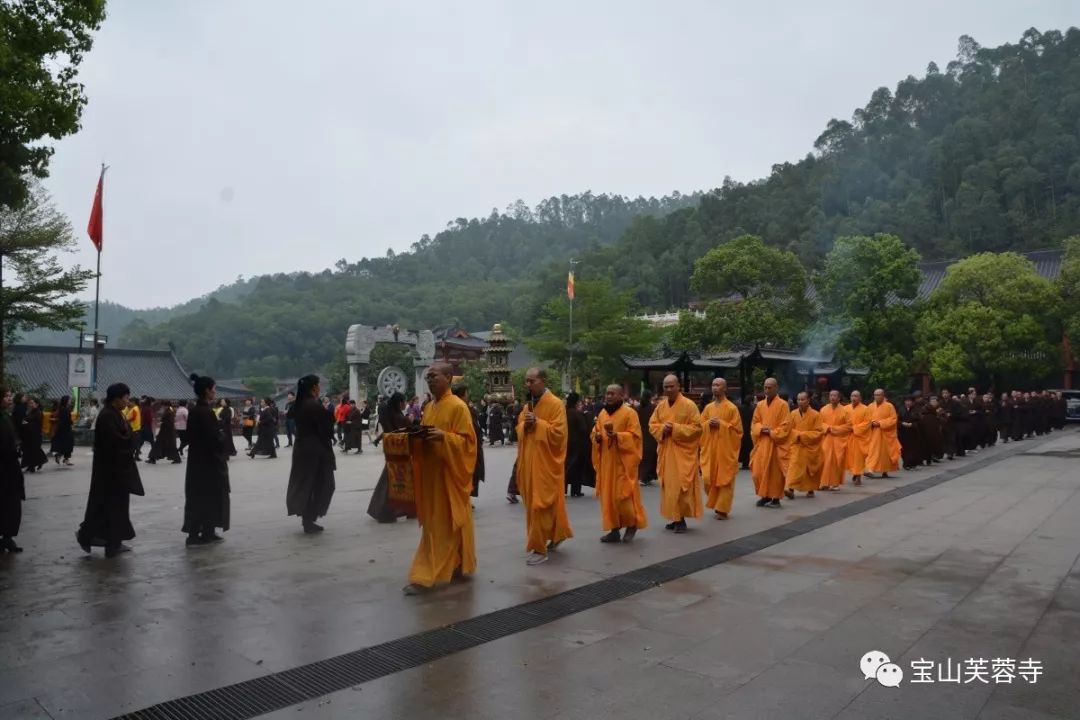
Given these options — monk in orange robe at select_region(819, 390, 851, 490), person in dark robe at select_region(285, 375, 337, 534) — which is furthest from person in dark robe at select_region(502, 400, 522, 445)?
person in dark robe at select_region(285, 375, 337, 534)

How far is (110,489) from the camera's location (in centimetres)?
690

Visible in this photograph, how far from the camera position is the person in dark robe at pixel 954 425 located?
17.7 metres

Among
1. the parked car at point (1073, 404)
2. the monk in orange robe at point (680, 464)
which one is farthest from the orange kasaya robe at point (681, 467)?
the parked car at point (1073, 404)

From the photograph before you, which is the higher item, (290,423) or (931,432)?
(931,432)

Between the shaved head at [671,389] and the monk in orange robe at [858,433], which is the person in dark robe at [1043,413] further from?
the shaved head at [671,389]

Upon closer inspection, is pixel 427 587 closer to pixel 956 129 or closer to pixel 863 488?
pixel 863 488

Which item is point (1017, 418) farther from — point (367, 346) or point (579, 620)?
point (579, 620)

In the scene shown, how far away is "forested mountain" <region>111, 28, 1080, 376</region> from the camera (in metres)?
48.6

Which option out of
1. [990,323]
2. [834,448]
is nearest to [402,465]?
[834,448]

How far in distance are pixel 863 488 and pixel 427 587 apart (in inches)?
358

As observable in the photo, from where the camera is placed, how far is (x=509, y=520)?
8.89 metres

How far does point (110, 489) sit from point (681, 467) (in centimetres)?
545

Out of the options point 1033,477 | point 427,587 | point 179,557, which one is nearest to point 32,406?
point 179,557

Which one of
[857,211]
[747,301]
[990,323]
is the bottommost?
[990,323]
